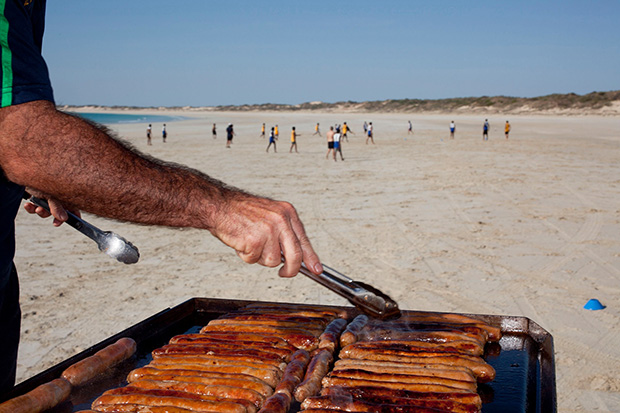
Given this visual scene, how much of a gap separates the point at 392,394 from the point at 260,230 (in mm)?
1018

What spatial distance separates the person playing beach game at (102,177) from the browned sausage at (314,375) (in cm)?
64

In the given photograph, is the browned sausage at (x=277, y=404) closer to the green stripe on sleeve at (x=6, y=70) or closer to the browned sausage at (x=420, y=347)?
the browned sausage at (x=420, y=347)

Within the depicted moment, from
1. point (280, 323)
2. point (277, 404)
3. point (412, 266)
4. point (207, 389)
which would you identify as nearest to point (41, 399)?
point (207, 389)

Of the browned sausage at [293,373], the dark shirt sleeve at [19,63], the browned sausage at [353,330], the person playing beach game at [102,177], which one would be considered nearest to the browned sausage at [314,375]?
the browned sausage at [293,373]

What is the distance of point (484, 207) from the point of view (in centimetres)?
1201

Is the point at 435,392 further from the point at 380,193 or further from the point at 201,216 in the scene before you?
the point at 380,193

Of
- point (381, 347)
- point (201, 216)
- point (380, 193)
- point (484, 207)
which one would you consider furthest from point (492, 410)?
point (380, 193)

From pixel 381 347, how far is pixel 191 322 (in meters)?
1.52

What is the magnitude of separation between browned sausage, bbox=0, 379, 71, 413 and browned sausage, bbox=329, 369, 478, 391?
1.27 m

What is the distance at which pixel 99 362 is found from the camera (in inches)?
112

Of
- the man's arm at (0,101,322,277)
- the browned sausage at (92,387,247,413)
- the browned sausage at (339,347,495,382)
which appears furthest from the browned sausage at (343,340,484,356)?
the man's arm at (0,101,322,277)

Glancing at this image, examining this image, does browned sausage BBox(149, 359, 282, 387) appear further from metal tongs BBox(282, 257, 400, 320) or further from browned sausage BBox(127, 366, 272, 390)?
metal tongs BBox(282, 257, 400, 320)

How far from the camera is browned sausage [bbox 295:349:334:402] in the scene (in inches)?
100

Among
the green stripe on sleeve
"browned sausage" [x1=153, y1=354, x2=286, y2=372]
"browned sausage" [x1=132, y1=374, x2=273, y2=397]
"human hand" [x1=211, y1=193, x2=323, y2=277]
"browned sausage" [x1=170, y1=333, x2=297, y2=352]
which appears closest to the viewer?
the green stripe on sleeve
